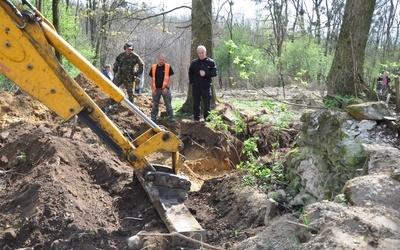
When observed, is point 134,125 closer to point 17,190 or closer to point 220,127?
point 220,127

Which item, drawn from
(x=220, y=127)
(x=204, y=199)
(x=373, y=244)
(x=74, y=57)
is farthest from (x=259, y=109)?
(x=373, y=244)

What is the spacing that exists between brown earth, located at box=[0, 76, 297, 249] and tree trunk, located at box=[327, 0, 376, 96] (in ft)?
6.17

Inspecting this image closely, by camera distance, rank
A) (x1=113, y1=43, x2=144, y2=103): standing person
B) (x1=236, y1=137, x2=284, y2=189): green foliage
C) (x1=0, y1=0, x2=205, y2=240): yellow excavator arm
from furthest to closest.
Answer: (x1=113, y1=43, x2=144, y2=103): standing person < (x1=236, y1=137, x2=284, y2=189): green foliage < (x1=0, y1=0, x2=205, y2=240): yellow excavator arm

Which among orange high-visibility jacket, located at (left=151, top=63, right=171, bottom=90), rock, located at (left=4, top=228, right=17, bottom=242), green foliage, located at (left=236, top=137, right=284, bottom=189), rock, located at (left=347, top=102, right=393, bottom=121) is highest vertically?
orange high-visibility jacket, located at (left=151, top=63, right=171, bottom=90)

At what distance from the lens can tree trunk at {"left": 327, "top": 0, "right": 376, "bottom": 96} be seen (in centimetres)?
976

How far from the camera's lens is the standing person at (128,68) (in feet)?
37.6

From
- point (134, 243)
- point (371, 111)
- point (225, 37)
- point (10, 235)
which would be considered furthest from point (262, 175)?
point (225, 37)

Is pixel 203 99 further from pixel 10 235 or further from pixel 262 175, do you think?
pixel 10 235

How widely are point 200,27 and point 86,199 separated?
7.16 m

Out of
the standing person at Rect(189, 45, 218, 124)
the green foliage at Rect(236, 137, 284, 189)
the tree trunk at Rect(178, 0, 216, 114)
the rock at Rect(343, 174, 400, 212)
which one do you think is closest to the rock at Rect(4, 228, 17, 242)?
the green foliage at Rect(236, 137, 284, 189)

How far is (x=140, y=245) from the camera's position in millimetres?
4672

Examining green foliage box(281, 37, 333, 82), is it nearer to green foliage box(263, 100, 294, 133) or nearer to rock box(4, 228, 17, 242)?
green foliage box(263, 100, 294, 133)

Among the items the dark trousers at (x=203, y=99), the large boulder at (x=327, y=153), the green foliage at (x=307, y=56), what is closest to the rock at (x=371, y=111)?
the large boulder at (x=327, y=153)

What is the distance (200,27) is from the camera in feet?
38.8
